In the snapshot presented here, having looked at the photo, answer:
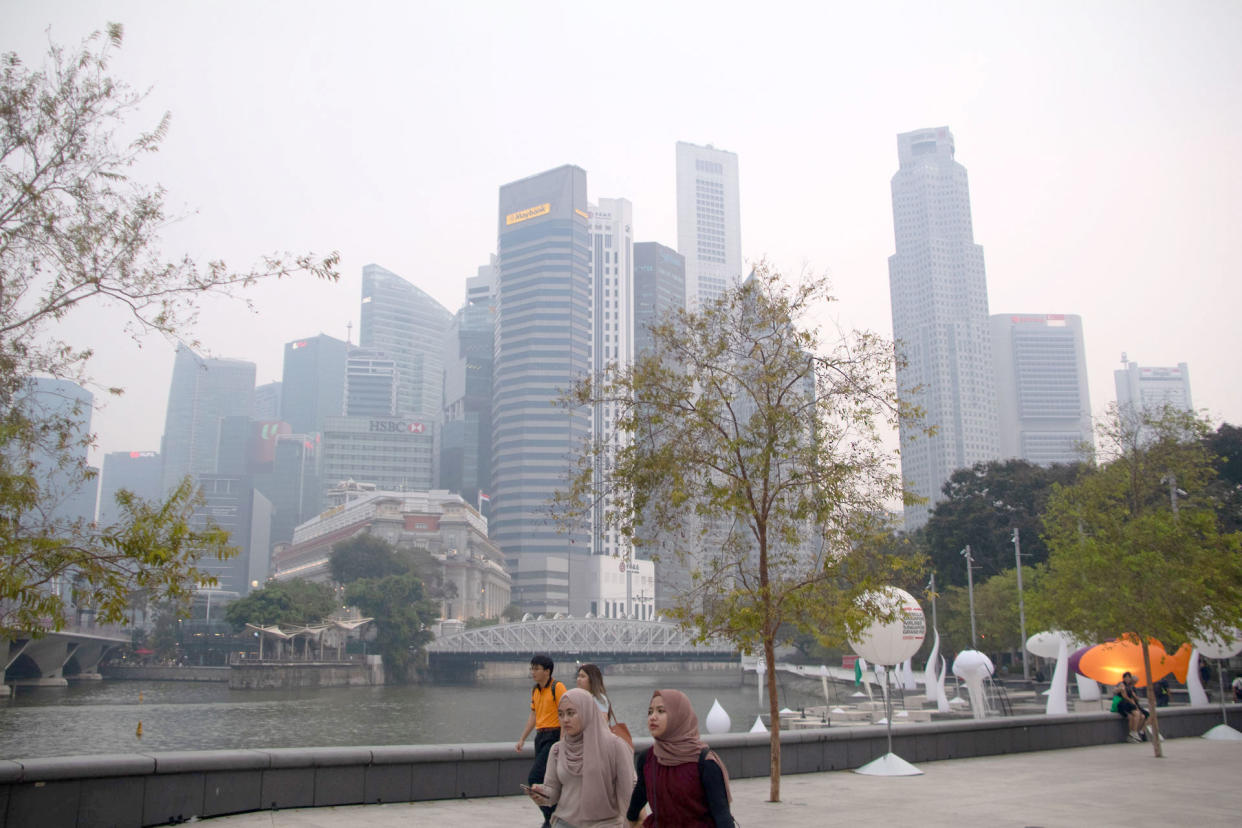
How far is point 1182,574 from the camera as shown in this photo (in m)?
20.4

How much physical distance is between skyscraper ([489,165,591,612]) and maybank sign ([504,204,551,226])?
1.12ft

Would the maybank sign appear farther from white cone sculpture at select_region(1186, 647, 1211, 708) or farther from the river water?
white cone sculpture at select_region(1186, 647, 1211, 708)

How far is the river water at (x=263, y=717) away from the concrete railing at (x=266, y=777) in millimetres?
18511

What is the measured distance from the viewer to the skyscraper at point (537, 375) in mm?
177250

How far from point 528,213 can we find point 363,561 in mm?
99543

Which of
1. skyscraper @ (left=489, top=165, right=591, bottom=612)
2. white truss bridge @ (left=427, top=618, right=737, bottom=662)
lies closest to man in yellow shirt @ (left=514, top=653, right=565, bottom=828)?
white truss bridge @ (left=427, top=618, right=737, bottom=662)

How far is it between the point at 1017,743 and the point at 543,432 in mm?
159179

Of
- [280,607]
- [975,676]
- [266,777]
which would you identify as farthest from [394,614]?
[266,777]

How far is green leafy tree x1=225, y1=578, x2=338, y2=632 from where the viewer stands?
90938 millimetres

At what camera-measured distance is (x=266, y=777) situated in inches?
441

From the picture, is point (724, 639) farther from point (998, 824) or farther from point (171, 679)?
point (171, 679)

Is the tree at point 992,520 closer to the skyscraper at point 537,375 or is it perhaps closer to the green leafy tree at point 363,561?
the green leafy tree at point 363,561

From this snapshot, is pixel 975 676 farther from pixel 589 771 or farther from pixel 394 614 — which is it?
pixel 394 614

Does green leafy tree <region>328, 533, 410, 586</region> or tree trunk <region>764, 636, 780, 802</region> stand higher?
green leafy tree <region>328, 533, 410, 586</region>
